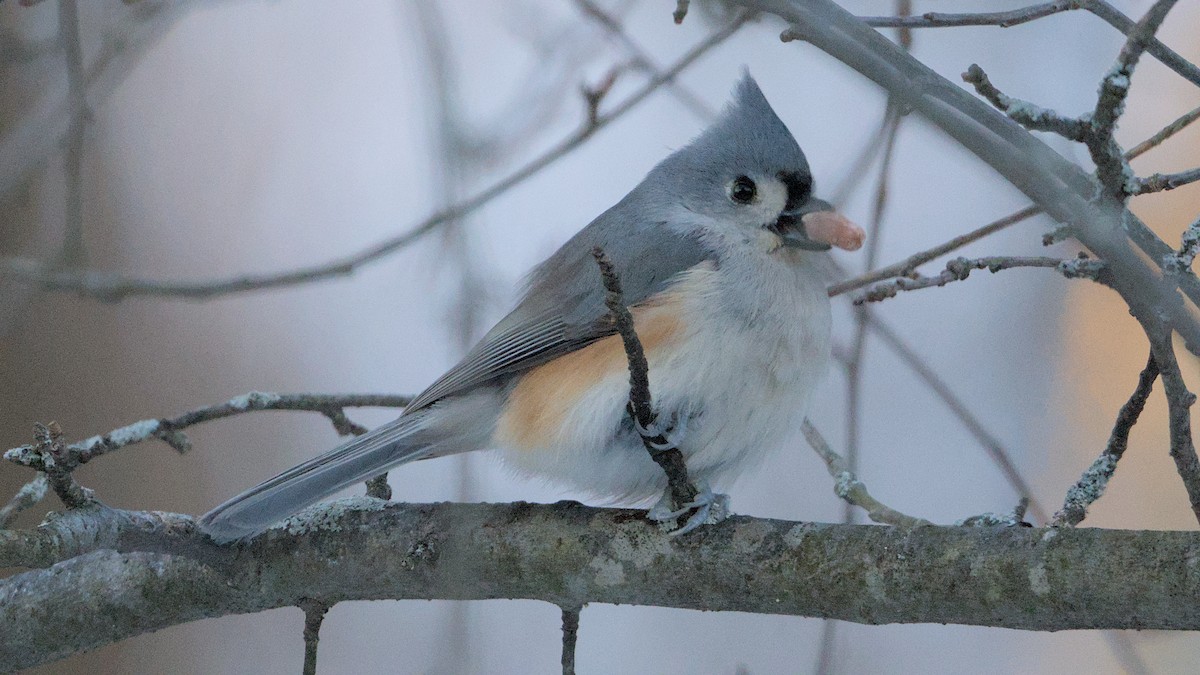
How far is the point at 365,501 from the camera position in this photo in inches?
86.6

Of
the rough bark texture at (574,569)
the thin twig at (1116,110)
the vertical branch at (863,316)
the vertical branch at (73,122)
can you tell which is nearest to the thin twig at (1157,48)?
the thin twig at (1116,110)

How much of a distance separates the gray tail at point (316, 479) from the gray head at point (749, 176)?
921 mm

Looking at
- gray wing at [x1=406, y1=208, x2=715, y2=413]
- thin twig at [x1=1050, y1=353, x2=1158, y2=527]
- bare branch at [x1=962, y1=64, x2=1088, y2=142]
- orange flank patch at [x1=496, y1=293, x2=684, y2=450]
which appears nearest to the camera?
bare branch at [x1=962, y1=64, x2=1088, y2=142]

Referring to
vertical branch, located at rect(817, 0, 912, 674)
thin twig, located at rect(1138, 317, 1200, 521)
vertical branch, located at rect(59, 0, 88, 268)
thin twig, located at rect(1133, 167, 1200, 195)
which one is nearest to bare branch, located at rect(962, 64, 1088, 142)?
thin twig, located at rect(1133, 167, 1200, 195)

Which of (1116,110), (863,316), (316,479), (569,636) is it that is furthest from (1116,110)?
(316,479)

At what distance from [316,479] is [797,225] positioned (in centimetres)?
125

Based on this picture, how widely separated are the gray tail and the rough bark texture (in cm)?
5

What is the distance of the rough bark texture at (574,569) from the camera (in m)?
1.56

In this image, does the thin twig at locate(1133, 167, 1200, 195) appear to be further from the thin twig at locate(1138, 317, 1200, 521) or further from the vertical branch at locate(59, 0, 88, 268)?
the vertical branch at locate(59, 0, 88, 268)

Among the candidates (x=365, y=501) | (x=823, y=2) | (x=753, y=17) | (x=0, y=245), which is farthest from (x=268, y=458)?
(x=823, y=2)

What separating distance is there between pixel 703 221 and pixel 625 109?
0.40 metres

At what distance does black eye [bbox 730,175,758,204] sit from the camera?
2627mm

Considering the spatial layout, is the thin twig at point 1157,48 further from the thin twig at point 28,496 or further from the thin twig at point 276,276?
the thin twig at point 28,496

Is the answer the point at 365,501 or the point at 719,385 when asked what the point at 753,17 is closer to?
the point at 719,385
